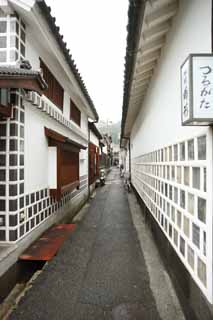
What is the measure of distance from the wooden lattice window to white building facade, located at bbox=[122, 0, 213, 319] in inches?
84.5

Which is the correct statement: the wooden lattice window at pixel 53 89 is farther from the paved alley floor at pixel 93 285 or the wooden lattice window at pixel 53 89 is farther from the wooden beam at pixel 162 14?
the paved alley floor at pixel 93 285

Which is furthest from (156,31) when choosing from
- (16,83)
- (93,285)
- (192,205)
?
(93,285)

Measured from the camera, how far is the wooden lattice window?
5417mm

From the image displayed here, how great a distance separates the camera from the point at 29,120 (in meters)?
4.41

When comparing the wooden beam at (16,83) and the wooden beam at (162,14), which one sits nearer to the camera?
the wooden beam at (16,83)

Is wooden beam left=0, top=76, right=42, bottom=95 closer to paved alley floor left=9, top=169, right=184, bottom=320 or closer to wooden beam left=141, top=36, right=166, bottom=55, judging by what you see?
wooden beam left=141, top=36, right=166, bottom=55

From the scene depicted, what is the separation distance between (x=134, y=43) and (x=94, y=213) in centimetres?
712

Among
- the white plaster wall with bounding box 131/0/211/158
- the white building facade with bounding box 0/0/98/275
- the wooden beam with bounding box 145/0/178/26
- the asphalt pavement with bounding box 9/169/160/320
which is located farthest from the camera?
the white building facade with bounding box 0/0/98/275

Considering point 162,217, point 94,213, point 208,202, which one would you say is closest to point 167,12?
point 208,202

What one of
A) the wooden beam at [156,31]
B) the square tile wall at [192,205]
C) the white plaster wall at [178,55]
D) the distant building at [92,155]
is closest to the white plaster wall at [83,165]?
the distant building at [92,155]

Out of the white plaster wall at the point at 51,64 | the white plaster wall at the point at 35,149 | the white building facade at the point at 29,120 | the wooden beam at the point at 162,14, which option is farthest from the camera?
the white plaster wall at the point at 51,64

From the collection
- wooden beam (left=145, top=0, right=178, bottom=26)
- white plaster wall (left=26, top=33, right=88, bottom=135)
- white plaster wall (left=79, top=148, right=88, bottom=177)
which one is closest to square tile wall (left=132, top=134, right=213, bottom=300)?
wooden beam (left=145, top=0, right=178, bottom=26)

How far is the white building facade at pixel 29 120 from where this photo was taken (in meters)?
3.67

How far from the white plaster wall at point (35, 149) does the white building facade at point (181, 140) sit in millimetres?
2328
